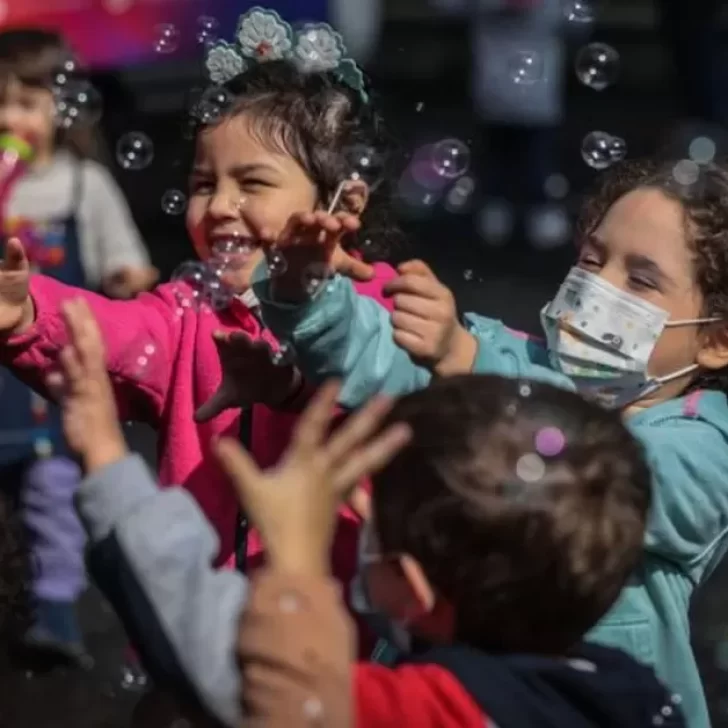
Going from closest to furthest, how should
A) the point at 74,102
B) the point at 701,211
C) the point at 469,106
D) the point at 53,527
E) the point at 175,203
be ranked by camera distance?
1. the point at 701,211
2. the point at 175,203
3. the point at 74,102
4. the point at 53,527
5. the point at 469,106

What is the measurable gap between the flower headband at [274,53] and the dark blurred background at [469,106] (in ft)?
6.65

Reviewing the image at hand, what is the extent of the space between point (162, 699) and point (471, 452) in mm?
592

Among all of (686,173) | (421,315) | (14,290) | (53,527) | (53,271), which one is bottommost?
(53,527)

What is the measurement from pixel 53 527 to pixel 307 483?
2.47 meters

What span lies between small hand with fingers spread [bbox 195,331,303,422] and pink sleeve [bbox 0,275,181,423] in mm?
117

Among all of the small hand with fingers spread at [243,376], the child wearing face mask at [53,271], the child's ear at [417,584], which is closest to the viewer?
the child's ear at [417,584]

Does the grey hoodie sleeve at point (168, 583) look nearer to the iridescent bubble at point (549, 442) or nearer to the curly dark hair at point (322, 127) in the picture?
Result: the iridescent bubble at point (549, 442)

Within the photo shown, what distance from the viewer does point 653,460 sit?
2318 millimetres

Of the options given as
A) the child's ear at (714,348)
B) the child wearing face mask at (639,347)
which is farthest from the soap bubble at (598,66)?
the child's ear at (714,348)

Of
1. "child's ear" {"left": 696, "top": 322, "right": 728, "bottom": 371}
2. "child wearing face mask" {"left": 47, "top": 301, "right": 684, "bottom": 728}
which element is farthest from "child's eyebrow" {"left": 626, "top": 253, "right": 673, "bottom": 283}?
"child wearing face mask" {"left": 47, "top": 301, "right": 684, "bottom": 728}

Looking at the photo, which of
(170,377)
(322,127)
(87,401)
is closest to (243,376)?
(170,377)

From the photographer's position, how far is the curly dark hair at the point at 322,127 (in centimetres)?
260

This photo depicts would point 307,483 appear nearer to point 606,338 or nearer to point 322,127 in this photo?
point 606,338

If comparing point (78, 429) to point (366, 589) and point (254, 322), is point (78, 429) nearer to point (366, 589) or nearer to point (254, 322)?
point (366, 589)
